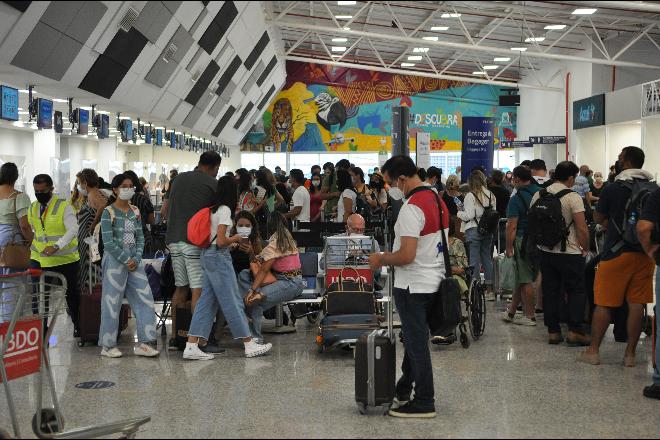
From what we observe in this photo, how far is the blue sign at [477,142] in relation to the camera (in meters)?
17.7

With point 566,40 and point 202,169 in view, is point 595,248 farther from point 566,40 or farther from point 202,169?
point 566,40

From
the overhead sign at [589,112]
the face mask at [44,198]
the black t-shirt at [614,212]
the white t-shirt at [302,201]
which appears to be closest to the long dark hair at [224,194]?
the face mask at [44,198]

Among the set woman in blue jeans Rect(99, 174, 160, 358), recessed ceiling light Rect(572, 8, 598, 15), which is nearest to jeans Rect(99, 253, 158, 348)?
woman in blue jeans Rect(99, 174, 160, 358)

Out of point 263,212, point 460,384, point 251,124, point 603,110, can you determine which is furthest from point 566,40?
point 460,384

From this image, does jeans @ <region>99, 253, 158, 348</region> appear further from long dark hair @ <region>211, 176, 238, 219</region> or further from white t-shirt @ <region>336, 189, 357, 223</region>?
white t-shirt @ <region>336, 189, 357, 223</region>

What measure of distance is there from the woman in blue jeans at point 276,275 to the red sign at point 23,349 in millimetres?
3247

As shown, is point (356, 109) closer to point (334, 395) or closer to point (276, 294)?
point (276, 294)

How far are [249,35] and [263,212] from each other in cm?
374

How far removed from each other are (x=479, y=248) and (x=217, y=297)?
4.20 meters

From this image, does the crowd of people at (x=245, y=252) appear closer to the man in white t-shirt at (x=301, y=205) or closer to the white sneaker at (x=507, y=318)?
the white sneaker at (x=507, y=318)

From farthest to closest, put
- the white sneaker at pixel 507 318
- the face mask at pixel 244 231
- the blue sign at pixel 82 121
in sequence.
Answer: the blue sign at pixel 82 121
the white sneaker at pixel 507 318
the face mask at pixel 244 231

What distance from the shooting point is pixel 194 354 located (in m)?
7.68

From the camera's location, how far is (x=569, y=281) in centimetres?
819

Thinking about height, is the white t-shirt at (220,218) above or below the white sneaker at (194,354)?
above
